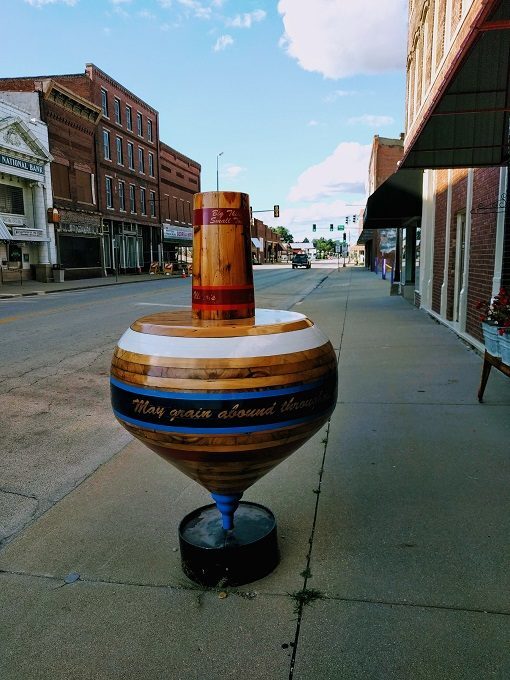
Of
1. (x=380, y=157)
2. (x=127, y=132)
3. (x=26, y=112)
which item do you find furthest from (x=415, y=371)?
(x=380, y=157)

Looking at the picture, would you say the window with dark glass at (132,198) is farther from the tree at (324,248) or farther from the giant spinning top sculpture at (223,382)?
the tree at (324,248)

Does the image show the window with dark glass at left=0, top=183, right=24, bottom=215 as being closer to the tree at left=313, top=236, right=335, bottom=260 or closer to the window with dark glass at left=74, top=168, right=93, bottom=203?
the window with dark glass at left=74, top=168, right=93, bottom=203

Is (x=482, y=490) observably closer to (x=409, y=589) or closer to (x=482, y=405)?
(x=409, y=589)

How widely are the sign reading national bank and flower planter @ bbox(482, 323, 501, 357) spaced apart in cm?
2817

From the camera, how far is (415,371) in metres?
7.50

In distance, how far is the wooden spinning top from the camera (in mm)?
2215

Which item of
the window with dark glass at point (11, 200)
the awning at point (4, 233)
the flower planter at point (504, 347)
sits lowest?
Answer: the flower planter at point (504, 347)

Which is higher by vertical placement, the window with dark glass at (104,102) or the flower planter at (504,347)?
the window with dark glass at (104,102)

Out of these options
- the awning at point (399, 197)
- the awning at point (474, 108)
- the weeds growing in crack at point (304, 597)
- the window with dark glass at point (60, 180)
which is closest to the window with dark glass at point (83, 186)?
the window with dark glass at point (60, 180)

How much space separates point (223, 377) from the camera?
7.20 ft

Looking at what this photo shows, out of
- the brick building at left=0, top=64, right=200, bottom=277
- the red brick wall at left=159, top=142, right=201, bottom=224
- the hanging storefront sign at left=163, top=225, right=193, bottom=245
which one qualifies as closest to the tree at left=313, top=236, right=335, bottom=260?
the red brick wall at left=159, top=142, right=201, bottom=224

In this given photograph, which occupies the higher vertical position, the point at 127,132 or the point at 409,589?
the point at 127,132

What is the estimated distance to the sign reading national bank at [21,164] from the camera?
27.7m

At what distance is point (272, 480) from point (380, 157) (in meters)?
51.6
